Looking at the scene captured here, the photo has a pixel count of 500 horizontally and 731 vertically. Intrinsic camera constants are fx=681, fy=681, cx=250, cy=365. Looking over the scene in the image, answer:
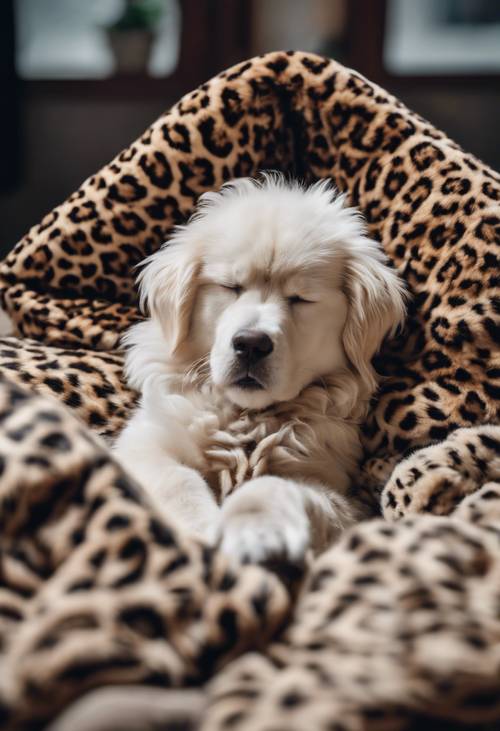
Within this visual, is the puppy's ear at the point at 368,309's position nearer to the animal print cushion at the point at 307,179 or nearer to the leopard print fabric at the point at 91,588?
the animal print cushion at the point at 307,179

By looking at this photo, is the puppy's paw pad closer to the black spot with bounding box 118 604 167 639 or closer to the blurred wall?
the black spot with bounding box 118 604 167 639

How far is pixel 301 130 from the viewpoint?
1.97 meters

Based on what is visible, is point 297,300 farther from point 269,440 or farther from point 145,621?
point 145,621

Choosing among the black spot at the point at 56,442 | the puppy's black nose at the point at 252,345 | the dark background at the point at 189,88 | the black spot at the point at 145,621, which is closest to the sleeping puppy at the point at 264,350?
the puppy's black nose at the point at 252,345

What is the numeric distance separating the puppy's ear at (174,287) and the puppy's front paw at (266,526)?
53cm

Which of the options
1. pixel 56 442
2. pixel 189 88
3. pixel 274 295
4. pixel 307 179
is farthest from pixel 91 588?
pixel 189 88

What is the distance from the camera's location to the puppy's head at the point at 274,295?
1546 millimetres

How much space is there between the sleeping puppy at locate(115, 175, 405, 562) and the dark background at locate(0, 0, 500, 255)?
2134 millimetres

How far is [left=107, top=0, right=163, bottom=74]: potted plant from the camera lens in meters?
3.50

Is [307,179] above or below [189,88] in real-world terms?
below

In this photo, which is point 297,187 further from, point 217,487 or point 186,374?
point 217,487

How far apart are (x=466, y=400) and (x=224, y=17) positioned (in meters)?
2.78

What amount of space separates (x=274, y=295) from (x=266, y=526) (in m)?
0.65

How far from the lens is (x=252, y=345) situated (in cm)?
149
